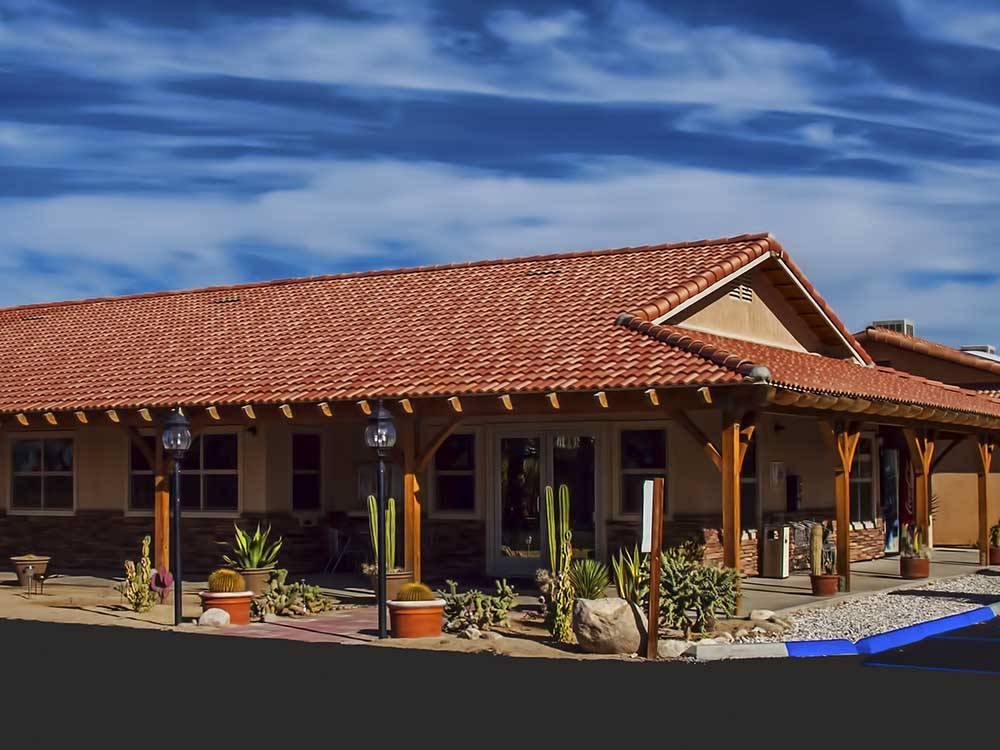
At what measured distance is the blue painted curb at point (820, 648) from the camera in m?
12.4

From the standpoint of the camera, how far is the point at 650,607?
12.6 m

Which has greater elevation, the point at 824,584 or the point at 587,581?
the point at 587,581

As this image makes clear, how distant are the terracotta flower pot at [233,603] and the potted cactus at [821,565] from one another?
706cm

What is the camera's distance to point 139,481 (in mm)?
22016

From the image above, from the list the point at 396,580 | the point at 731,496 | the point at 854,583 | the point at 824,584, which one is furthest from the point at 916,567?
the point at 396,580

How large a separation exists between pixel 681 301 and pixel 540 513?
358cm

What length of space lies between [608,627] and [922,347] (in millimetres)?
18942

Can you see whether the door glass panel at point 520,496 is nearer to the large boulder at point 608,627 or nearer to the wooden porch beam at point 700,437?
the wooden porch beam at point 700,437

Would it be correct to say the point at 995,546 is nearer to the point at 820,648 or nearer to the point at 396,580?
the point at 396,580

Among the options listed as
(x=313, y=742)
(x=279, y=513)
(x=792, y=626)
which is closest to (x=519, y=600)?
(x=792, y=626)

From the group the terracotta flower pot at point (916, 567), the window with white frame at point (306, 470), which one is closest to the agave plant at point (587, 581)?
the terracotta flower pot at point (916, 567)

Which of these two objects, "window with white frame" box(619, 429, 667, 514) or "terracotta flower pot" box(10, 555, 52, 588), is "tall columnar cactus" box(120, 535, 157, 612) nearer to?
"terracotta flower pot" box(10, 555, 52, 588)

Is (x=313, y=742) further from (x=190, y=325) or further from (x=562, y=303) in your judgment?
(x=190, y=325)

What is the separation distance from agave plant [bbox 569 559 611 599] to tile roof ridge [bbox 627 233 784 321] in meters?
4.74
